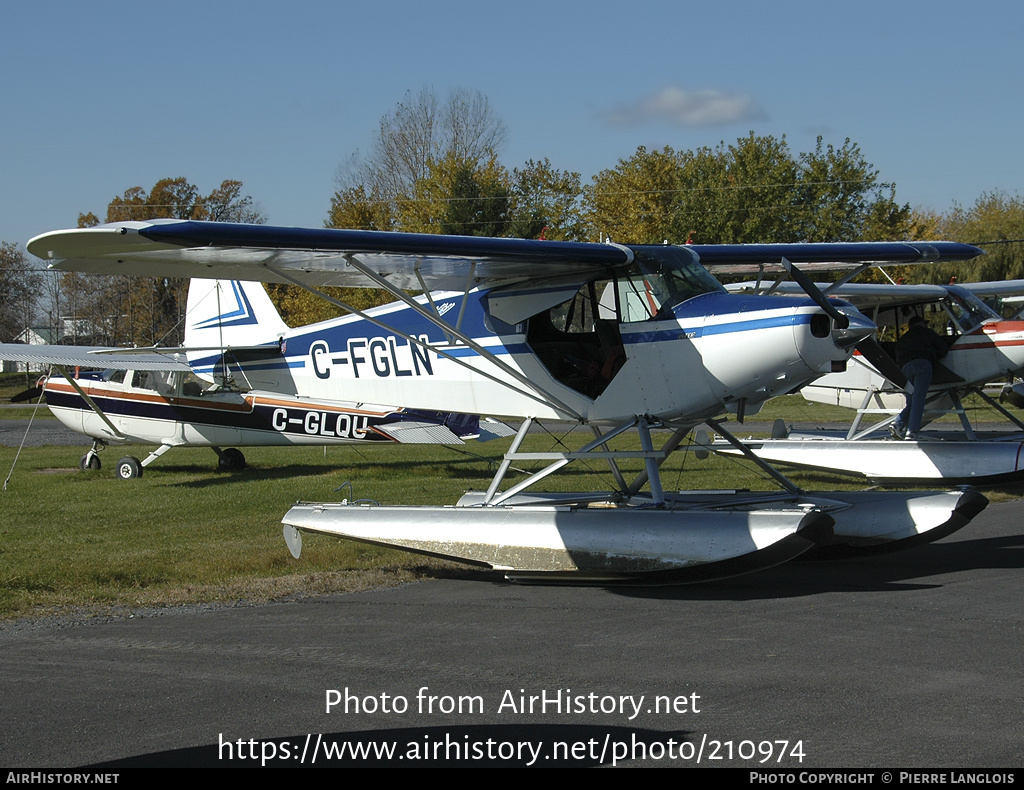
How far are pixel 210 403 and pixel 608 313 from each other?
37.0 ft

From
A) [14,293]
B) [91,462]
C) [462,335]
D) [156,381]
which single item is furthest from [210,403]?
[14,293]

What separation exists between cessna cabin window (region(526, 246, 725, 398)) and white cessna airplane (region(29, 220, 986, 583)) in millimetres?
18

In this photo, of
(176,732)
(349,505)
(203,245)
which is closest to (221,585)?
(349,505)

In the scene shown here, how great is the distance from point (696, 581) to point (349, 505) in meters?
3.54

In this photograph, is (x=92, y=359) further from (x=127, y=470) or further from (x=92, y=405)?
(x=127, y=470)

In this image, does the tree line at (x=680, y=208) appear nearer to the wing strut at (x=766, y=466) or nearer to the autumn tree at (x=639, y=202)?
the autumn tree at (x=639, y=202)

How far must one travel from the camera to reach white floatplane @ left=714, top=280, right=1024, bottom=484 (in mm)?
12938

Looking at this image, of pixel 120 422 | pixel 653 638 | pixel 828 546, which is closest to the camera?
pixel 653 638

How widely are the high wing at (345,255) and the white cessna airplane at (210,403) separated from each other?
18.0ft

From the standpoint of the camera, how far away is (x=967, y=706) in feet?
15.7

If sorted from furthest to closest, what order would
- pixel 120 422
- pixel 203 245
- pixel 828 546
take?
1. pixel 120 422
2. pixel 828 546
3. pixel 203 245

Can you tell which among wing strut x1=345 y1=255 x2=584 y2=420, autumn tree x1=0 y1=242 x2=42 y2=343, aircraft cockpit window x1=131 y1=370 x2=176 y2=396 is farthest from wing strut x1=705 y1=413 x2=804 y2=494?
autumn tree x1=0 y1=242 x2=42 y2=343

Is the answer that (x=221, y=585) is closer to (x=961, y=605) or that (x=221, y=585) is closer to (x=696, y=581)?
(x=696, y=581)

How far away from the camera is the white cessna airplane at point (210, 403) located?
1633 cm
